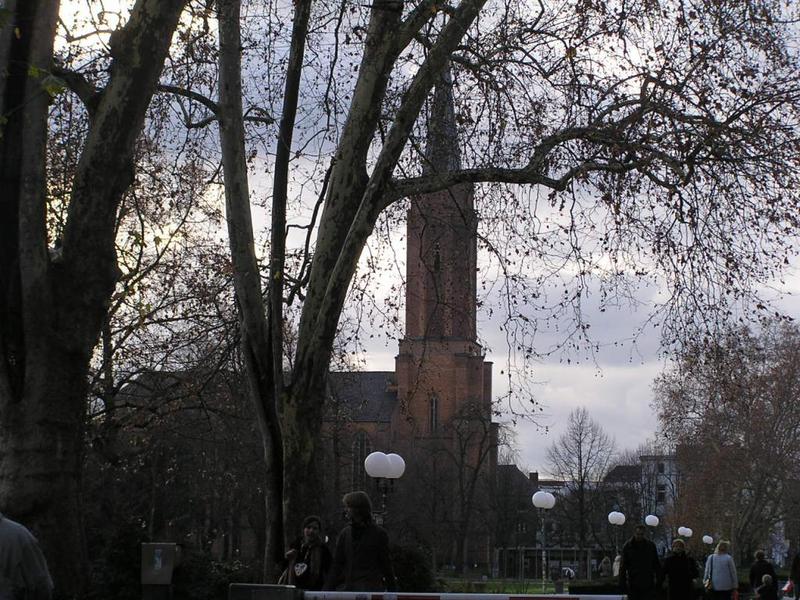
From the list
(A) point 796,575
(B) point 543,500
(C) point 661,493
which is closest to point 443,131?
(A) point 796,575

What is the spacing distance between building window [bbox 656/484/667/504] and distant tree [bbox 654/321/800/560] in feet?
111

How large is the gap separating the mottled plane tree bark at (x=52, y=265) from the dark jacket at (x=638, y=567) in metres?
9.52

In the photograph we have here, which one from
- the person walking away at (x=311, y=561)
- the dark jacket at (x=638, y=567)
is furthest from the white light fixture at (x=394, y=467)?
the person walking away at (x=311, y=561)

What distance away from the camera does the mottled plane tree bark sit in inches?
363

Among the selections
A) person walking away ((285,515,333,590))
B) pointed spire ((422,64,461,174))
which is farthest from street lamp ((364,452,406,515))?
person walking away ((285,515,333,590))

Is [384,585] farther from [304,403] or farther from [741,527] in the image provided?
[741,527]

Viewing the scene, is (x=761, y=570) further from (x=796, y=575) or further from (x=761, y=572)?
(x=796, y=575)

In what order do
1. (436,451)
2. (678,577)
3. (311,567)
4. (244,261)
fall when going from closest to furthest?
(311,567), (244,261), (678,577), (436,451)

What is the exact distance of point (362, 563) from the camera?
364 inches

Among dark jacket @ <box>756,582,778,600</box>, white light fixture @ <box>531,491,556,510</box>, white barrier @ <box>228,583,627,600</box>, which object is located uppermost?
white light fixture @ <box>531,491,556,510</box>

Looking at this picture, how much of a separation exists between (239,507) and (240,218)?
31347 mm

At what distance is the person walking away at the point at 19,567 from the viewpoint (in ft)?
22.0

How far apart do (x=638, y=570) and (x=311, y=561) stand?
303 inches

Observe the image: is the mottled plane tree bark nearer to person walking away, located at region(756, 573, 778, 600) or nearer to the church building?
person walking away, located at region(756, 573, 778, 600)
